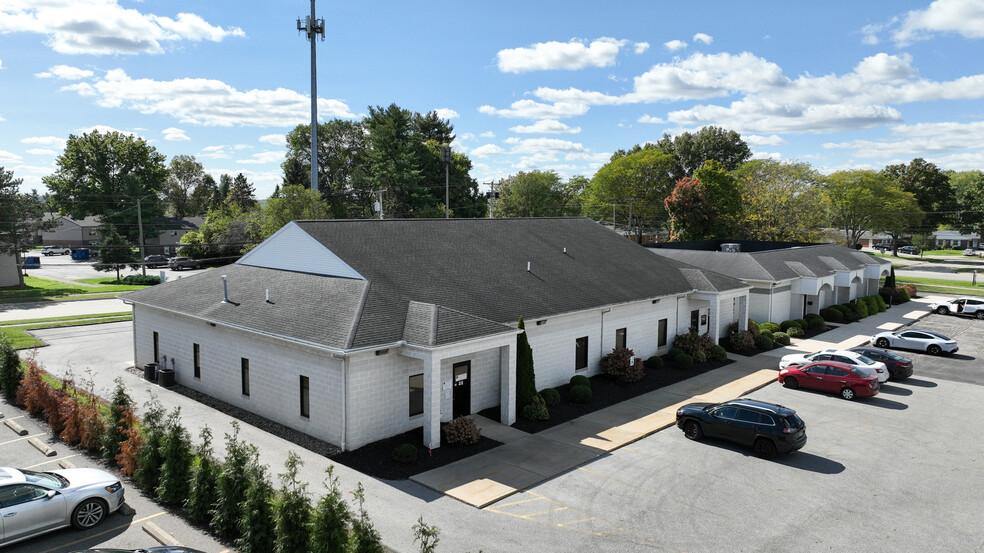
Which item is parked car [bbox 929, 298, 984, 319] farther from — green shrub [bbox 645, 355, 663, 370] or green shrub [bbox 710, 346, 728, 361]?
green shrub [bbox 645, 355, 663, 370]

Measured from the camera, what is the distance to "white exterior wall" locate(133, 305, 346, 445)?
755 inches

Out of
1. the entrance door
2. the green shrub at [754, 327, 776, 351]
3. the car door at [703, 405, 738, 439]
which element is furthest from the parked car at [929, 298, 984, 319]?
the entrance door

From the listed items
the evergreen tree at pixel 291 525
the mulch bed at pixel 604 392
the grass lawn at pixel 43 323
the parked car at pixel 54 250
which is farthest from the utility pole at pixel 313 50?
the parked car at pixel 54 250

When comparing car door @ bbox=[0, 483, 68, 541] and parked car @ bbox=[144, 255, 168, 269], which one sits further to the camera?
parked car @ bbox=[144, 255, 168, 269]

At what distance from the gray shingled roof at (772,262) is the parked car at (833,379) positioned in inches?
507

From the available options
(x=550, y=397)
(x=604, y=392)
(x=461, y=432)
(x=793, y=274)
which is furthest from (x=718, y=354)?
(x=461, y=432)

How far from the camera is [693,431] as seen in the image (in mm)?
20594

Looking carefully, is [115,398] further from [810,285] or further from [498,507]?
[810,285]

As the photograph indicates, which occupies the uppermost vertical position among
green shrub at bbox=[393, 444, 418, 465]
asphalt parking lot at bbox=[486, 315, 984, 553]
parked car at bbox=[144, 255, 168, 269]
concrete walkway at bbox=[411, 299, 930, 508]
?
parked car at bbox=[144, 255, 168, 269]

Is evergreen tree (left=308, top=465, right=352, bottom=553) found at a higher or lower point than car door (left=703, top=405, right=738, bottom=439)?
higher

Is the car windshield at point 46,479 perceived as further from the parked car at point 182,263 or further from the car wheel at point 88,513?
the parked car at point 182,263

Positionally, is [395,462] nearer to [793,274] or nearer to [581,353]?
[581,353]

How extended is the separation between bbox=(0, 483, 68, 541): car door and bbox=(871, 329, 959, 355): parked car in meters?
40.8

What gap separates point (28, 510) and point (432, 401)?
10.1 m
